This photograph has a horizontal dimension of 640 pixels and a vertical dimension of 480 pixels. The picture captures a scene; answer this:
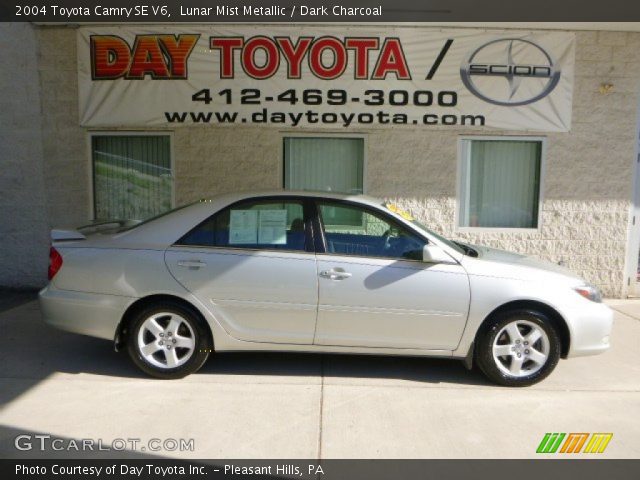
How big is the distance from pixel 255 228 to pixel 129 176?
4106mm

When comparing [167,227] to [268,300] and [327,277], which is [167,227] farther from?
[327,277]

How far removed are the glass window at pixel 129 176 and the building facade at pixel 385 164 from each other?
0.02m

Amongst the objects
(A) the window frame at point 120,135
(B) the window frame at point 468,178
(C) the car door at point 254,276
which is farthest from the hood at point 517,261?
(A) the window frame at point 120,135

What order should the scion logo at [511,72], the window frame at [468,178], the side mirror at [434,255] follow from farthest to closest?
the window frame at [468,178]
the scion logo at [511,72]
the side mirror at [434,255]

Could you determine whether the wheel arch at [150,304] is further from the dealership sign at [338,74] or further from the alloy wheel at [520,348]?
the dealership sign at [338,74]

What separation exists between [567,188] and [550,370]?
3.91 meters

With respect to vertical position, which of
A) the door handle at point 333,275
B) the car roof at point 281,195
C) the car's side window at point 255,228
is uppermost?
the car roof at point 281,195

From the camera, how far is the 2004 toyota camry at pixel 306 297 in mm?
4266

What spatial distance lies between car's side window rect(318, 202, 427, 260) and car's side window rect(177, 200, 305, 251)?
239 millimetres

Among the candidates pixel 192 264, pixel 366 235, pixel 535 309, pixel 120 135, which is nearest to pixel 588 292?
pixel 535 309

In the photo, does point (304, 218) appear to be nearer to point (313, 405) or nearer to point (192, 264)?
point (192, 264)

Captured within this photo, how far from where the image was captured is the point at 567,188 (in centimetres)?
747

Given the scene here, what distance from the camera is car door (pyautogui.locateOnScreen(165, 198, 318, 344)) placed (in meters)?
4.28

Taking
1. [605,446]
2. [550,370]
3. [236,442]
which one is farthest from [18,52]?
[605,446]
